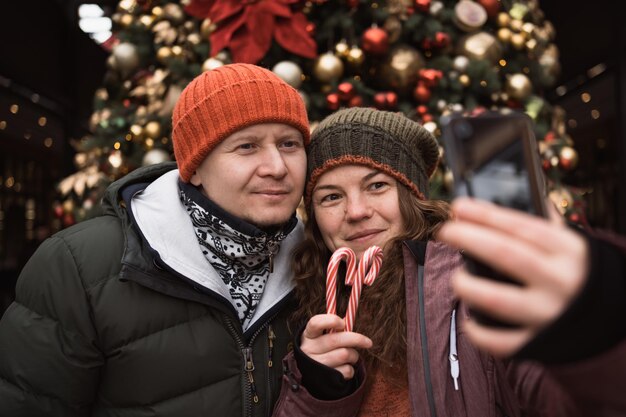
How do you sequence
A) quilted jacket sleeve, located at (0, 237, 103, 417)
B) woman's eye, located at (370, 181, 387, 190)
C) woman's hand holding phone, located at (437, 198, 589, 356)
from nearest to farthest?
woman's hand holding phone, located at (437, 198, 589, 356) < quilted jacket sleeve, located at (0, 237, 103, 417) < woman's eye, located at (370, 181, 387, 190)

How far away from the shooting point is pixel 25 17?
6496mm

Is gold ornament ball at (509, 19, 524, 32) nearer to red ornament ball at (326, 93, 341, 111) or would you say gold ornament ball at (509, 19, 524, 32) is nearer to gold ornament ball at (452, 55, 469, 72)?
gold ornament ball at (452, 55, 469, 72)

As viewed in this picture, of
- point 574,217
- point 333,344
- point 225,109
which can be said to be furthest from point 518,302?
point 574,217

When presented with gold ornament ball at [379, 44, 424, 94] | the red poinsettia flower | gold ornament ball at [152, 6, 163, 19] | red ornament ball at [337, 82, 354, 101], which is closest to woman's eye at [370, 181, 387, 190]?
red ornament ball at [337, 82, 354, 101]

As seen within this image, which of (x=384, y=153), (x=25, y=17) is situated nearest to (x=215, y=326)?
(x=384, y=153)

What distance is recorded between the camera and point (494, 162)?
0.70 metres

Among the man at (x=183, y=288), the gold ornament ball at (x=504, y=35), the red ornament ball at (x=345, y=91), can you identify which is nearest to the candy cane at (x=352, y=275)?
the man at (x=183, y=288)

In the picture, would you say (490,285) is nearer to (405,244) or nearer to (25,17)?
(405,244)

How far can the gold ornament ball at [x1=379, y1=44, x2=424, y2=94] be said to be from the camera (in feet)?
10.6

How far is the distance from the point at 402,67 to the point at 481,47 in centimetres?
54

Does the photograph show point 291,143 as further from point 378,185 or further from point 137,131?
point 137,131

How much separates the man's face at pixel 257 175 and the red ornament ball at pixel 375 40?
4.95 feet

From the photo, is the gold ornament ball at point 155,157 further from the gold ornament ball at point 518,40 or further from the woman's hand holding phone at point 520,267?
the woman's hand holding phone at point 520,267

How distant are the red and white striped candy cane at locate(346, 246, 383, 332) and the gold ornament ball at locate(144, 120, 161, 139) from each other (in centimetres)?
207
